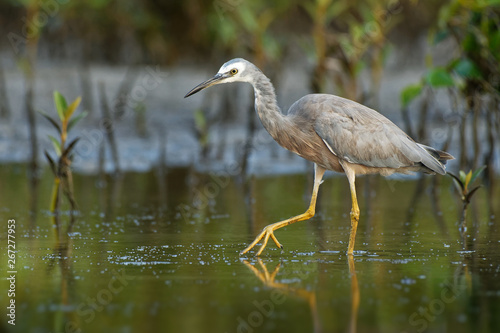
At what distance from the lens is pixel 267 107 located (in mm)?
6980

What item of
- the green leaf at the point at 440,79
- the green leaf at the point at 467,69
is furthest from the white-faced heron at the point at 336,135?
the green leaf at the point at 467,69

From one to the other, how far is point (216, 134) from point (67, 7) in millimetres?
4153

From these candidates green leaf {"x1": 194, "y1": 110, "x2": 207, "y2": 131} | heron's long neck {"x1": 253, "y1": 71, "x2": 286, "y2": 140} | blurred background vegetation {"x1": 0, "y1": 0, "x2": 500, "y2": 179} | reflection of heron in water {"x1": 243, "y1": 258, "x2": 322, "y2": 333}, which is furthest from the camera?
blurred background vegetation {"x1": 0, "y1": 0, "x2": 500, "y2": 179}

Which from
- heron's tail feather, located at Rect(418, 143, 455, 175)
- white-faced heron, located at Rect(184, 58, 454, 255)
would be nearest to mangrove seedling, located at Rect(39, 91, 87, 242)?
white-faced heron, located at Rect(184, 58, 454, 255)

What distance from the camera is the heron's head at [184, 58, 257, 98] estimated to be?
6656 millimetres

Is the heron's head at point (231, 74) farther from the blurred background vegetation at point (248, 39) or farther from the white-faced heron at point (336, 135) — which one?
the blurred background vegetation at point (248, 39)

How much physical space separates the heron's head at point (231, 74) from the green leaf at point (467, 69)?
3.62 metres

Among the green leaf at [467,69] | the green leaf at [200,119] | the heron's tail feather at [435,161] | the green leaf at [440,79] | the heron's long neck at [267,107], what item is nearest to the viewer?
the heron's long neck at [267,107]

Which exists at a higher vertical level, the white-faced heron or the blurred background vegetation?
the blurred background vegetation

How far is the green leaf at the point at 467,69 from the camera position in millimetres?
9625

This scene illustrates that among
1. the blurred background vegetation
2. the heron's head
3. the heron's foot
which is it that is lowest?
the heron's foot

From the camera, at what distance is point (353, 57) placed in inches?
472

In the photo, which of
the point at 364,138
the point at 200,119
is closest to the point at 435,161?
the point at 364,138

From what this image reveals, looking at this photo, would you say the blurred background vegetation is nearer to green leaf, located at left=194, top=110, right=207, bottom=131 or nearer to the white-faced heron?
green leaf, located at left=194, top=110, right=207, bottom=131
